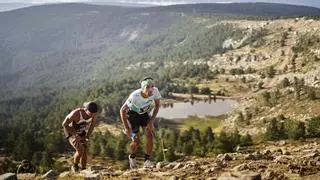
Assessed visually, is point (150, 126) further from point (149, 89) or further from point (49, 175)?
point (49, 175)

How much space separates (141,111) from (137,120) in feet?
1.43

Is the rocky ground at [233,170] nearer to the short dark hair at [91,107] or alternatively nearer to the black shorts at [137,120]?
the black shorts at [137,120]

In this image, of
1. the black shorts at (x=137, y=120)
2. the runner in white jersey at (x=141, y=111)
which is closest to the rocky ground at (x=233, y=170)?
the runner in white jersey at (x=141, y=111)

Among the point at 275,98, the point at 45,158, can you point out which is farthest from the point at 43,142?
the point at 275,98

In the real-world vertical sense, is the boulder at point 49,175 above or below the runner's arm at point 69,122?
below

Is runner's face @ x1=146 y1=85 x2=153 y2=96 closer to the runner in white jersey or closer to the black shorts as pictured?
the runner in white jersey

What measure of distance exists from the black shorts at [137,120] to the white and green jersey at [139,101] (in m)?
0.20

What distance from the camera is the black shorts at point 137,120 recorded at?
2127 cm

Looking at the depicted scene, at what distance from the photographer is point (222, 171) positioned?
19.0 m

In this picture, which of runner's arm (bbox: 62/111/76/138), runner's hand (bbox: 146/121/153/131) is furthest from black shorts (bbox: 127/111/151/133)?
runner's arm (bbox: 62/111/76/138)

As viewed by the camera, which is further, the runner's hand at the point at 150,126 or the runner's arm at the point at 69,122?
the runner's hand at the point at 150,126

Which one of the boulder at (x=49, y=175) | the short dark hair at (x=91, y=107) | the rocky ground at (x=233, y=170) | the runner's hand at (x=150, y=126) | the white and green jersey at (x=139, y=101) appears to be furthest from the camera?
the boulder at (x=49, y=175)

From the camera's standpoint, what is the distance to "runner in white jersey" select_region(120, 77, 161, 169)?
2088cm

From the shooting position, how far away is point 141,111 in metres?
21.2
